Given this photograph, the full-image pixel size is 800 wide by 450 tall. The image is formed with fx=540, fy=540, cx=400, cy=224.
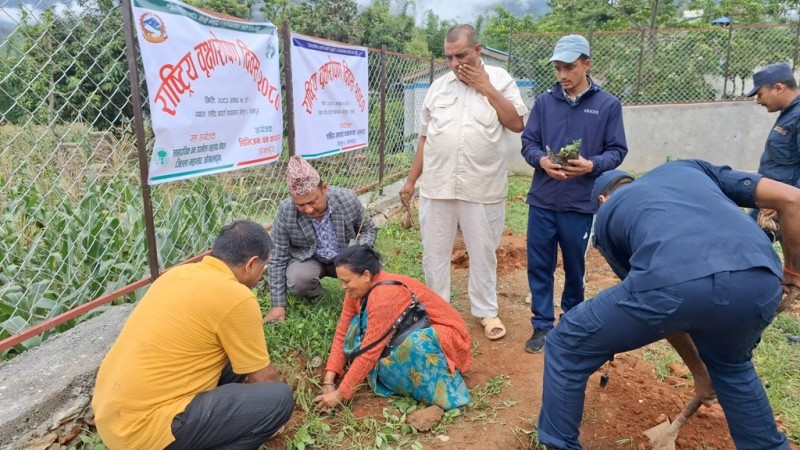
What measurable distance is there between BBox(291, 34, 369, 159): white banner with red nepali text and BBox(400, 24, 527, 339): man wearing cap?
112 cm

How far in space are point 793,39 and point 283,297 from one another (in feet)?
33.5

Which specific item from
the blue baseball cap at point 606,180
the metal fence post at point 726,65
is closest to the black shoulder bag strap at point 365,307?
the blue baseball cap at point 606,180

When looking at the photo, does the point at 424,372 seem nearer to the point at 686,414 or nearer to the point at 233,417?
the point at 233,417

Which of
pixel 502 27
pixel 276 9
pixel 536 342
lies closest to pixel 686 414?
pixel 536 342

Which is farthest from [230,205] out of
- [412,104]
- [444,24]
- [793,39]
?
[444,24]

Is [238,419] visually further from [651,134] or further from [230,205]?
[651,134]

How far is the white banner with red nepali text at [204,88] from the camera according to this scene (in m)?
2.63

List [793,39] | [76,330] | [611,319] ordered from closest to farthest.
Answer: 1. [611,319]
2. [76,330]
3. [793,39]

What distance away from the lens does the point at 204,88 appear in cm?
291

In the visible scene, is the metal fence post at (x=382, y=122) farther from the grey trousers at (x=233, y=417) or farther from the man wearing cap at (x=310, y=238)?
the grey trousers at (x=233, y=417)

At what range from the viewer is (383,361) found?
2.69m

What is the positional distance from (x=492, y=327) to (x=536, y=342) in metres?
0.32

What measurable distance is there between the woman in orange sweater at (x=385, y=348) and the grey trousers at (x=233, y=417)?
388mm

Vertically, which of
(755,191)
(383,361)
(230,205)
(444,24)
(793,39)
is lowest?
(383,361)
